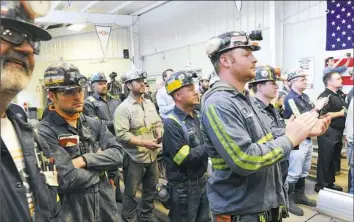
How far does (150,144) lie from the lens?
11.9 feet

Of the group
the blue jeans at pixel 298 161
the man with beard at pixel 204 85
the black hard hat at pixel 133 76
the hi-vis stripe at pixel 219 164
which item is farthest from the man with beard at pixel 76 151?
the man with beard at pixel 204 85

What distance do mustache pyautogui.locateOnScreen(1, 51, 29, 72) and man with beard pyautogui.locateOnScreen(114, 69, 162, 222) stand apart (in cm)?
261

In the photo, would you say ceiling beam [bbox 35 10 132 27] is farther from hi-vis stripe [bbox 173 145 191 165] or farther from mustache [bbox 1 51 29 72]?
hi-vis stripe [bbox 173 145 191 165]

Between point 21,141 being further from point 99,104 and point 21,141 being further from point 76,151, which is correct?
point 99,104

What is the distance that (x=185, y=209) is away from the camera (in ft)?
9.10

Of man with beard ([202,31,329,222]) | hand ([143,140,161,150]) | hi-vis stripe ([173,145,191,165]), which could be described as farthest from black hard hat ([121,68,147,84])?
man with beard ([202,31,329,222])

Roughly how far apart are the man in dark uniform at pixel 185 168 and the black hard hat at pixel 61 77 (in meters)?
0.96

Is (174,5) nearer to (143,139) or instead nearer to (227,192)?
(143,139)

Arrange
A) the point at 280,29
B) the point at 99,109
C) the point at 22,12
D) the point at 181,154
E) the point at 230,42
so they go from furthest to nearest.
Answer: the point at 280,29
the point at 99,109
the point at 181,154
the point at 230,42
the point at 22,12

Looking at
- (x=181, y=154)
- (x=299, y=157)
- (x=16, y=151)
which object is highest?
(x=16, y=151)

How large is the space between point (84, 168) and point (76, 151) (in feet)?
0.50

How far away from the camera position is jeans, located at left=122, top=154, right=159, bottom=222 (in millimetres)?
3789

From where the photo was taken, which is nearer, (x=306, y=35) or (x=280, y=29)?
(x=306, y=35)

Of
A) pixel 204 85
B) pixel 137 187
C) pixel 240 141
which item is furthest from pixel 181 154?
pixel 204 85
